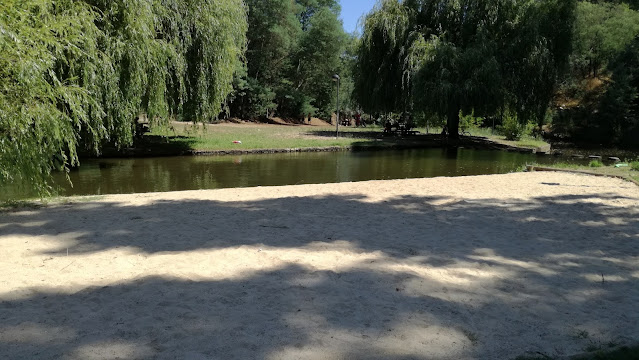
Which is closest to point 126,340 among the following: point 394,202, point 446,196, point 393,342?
point 393,342

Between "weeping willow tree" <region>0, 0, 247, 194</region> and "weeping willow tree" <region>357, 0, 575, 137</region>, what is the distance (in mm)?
9414

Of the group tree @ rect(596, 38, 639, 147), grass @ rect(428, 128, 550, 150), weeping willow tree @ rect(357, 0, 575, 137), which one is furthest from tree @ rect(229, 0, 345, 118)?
tree @ rect(596, 38, 639, 147)

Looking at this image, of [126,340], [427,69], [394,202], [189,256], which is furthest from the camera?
[427,69]

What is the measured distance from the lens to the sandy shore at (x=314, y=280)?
294cm

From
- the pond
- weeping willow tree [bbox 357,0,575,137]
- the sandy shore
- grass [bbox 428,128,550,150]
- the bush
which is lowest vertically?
the pond

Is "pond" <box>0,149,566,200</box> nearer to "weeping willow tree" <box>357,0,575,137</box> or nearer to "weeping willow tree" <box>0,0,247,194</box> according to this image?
"weeping willow tree" <box>0,0,247,194</box>

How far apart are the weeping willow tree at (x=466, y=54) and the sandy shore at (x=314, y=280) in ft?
49.9

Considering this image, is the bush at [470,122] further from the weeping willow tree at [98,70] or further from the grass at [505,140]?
the weeping willow tree at [98,70]

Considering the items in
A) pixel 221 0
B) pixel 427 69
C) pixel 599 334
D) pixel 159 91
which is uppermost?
pixel 221 0

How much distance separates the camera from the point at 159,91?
13102 millimetres

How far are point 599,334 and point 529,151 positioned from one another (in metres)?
21.3

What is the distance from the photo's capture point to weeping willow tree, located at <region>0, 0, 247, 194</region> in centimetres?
563

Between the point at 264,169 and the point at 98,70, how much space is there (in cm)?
593

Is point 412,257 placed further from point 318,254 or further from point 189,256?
point 189,256
